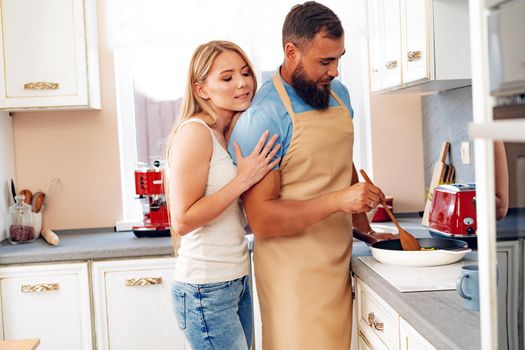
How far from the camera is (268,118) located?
1943 millimetres

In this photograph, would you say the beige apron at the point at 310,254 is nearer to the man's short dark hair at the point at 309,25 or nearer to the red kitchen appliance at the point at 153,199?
the man's short dark hair at the point at 309,25

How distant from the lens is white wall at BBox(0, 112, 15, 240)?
10.7ft

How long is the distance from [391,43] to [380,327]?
56.5 inches

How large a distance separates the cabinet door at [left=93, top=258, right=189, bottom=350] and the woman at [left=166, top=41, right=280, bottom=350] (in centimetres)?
85

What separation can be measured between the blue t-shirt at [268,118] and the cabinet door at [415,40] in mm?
830

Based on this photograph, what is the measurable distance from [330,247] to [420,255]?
26 cm

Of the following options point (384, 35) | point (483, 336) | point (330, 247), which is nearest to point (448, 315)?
point (483, 336)

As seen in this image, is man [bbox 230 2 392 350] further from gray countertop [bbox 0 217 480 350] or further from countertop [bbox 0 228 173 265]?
countertop [bbox 0 228 173 265]

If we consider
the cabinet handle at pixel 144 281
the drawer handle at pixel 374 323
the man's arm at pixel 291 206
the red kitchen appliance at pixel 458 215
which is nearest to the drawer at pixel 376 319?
the drawer handle at pixel 374 323

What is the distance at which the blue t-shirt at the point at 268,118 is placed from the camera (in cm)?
195

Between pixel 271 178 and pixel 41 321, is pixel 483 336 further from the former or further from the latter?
pixel 41 321

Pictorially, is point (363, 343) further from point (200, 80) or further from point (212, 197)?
point (200, 80)

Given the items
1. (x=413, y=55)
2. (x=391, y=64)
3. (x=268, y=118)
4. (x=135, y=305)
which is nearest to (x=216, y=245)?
(x=268, y=118)

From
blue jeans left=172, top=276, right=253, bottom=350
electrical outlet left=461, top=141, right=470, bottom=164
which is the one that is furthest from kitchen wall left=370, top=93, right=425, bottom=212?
blue jeans left=172, top=276, right=253, bottom=350
